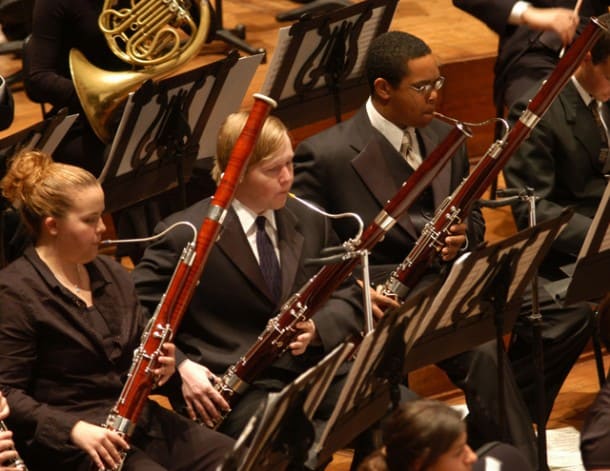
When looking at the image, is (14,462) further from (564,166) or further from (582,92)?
A: (582,92)

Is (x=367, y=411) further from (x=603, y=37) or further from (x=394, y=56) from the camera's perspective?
(x=603, y=37)

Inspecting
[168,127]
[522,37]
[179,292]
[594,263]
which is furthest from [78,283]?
[522,37]

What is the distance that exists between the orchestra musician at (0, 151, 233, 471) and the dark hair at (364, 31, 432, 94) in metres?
1.16

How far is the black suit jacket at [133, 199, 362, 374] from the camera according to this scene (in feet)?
10.3

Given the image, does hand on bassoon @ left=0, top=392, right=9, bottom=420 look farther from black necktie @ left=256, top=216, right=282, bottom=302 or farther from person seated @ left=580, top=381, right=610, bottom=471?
person seated @ left=580, top=381, right=610, bottom=471

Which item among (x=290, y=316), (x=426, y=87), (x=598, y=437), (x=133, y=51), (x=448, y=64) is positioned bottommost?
(x=448, y=64)

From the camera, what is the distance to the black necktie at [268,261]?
322cm

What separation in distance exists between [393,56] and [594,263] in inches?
34.6

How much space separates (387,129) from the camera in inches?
145

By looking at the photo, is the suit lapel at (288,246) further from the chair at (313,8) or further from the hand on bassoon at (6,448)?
the chair at (313,8)

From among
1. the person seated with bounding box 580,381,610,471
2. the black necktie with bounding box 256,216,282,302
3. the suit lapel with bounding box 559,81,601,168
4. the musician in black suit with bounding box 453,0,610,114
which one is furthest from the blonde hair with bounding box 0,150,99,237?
the musician in black suit with bounding box 453,0,610,114

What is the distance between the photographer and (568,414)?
397cm

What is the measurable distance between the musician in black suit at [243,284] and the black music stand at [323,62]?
95 cm

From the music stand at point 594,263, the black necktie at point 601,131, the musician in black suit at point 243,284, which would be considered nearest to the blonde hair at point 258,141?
the musician in black suit at point 243,284
